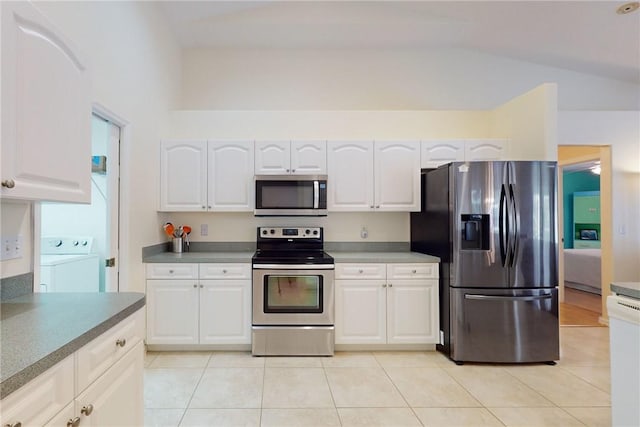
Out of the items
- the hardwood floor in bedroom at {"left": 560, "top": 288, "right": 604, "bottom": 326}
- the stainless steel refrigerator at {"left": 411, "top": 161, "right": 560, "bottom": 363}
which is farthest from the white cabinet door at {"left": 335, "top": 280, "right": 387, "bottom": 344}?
the hardwood floor in bedroom at {"left": 560, "top": 288, "right": 604, "bottom": 326}

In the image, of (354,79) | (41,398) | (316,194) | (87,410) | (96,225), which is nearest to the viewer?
(41,398)

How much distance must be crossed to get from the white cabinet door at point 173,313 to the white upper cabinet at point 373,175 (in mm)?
1576

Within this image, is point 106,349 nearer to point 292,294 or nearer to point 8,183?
point 8,183

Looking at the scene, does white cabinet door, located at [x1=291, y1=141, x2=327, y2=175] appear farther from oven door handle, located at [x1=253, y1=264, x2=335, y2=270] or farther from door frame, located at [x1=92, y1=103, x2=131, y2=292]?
door frame, located at [x1=92, y1=103, x2=131, y2=292]

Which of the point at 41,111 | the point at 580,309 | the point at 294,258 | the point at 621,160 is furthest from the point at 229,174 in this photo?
the point at 580,309

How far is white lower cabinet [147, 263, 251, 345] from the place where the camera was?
2967 mm

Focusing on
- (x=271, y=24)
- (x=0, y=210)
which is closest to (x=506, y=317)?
(x=0, y=210)

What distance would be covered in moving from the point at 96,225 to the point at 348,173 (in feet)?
7.33

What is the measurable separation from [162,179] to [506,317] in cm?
341

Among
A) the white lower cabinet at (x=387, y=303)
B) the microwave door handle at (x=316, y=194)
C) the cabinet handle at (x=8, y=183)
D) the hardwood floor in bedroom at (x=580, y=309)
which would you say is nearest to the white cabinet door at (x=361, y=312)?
the white lower cabinet at (x=387, y=303)

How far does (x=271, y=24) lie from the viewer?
11.5 feet

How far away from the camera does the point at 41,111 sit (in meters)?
1.22

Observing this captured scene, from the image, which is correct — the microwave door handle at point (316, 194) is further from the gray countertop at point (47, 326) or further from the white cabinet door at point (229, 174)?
the gray countertop at point (47, 326)

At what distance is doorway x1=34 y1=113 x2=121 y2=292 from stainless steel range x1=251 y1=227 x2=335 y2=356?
114cm
